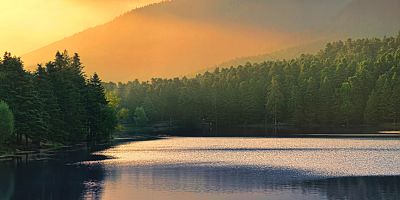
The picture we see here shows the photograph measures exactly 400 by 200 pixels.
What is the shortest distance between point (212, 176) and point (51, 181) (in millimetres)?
18673

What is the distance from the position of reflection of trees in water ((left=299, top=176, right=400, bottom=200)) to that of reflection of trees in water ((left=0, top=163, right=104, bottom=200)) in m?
21.9

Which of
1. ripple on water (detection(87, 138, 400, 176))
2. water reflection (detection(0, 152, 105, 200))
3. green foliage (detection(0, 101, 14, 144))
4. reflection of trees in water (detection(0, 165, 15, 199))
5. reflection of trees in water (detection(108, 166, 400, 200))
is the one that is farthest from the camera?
green foliage (detection(0, 101, 14, 144))

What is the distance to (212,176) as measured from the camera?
75125mm

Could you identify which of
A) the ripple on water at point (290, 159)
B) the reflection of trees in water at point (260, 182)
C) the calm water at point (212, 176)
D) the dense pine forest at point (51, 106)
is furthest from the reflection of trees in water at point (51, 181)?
the dense pine forest at point (51, 106)

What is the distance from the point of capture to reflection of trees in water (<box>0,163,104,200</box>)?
202ft

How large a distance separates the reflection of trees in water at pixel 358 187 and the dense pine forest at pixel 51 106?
58158 mm

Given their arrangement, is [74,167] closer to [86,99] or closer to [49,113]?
[49,113]

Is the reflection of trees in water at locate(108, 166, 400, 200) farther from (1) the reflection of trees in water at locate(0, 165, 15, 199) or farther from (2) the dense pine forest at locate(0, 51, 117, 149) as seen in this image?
(2) the dense pine forest at locate(0, 51, 117, 149)

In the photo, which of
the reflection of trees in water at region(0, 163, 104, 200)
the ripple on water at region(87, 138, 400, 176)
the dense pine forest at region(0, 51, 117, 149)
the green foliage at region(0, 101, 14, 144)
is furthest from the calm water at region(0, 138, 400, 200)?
the dense pine forest at region(0, 51, 117, 149)

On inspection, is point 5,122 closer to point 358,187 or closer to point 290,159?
point 290,159

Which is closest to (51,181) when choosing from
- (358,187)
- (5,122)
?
(358,187)

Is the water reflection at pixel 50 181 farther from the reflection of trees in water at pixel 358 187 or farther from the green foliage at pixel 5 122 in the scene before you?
the reflection of trees in water at pixel 358 187

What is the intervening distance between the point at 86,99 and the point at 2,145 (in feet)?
143

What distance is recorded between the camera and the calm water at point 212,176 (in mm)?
60562
